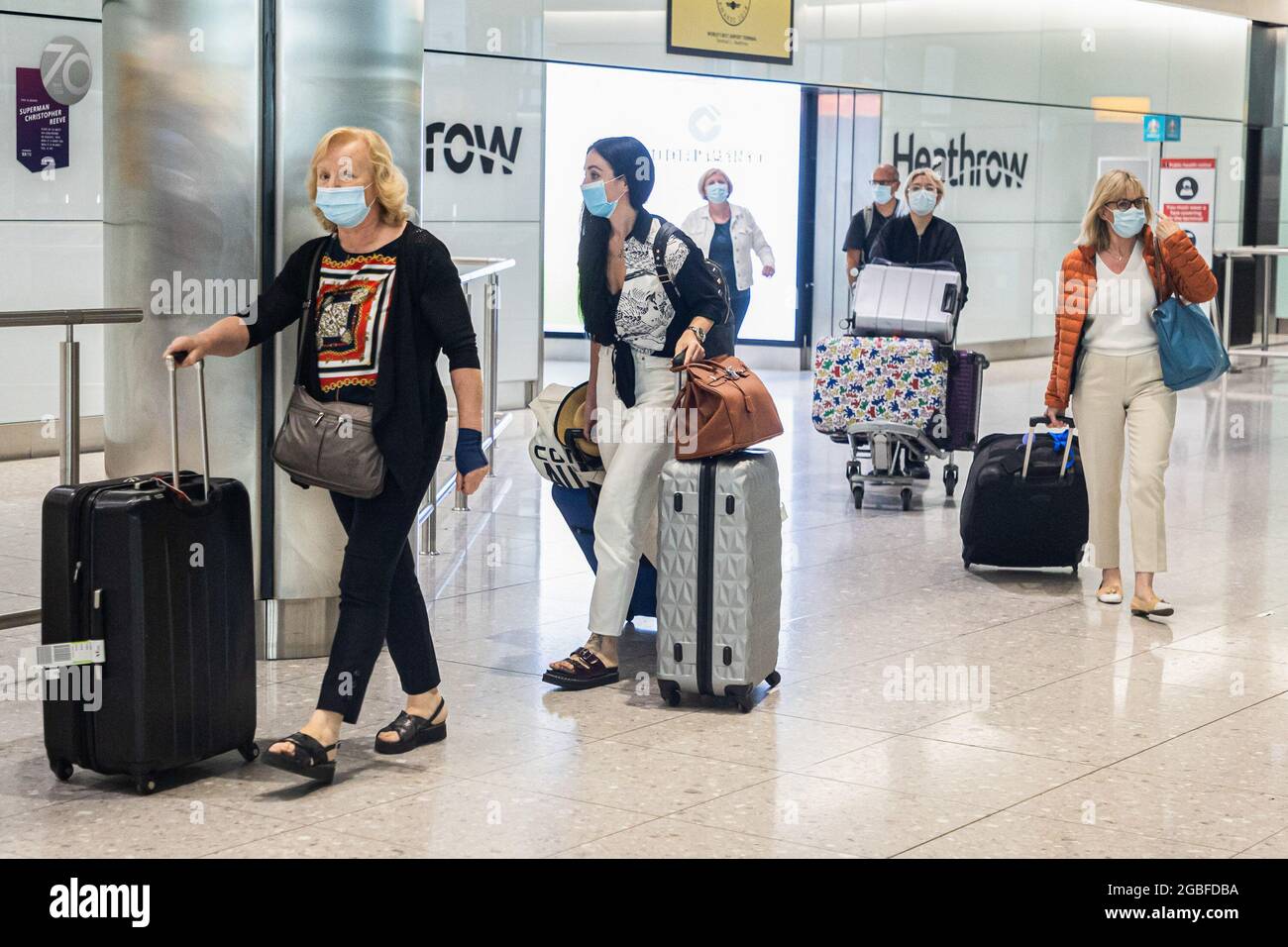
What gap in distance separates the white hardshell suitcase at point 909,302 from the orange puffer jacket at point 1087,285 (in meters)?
2.38

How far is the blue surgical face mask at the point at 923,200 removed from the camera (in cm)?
952

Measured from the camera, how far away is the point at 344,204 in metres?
4.41

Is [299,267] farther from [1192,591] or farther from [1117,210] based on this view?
[1192,591]

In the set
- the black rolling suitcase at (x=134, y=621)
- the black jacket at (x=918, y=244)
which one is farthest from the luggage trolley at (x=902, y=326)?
the black rolling suitcase at (x=134, y=621)

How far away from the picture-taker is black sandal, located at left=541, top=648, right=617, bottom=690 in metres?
5.44

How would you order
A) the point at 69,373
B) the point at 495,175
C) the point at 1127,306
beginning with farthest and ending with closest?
the point at 495,175 < the point at 1127,306 < the point at 69,373

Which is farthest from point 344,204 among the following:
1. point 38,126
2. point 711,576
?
point 38,126

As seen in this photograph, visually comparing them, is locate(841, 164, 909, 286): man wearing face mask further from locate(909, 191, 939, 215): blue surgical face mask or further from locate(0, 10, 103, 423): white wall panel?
locate(0, 10, 103, 423): white wall panel

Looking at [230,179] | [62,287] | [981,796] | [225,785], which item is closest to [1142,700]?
[981,796]

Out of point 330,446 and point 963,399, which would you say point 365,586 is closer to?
point 330,446

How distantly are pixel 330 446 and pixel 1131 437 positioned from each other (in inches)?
141

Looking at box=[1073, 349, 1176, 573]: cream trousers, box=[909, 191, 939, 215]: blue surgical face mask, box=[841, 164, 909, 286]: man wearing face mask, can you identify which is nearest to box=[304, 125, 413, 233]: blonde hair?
box=[1073, 349, 1176, 573]: cream trousers

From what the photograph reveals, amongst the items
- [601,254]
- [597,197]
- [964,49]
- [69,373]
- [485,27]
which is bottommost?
[69,373]

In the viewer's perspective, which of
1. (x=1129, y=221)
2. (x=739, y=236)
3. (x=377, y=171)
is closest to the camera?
(x=377, y=171)
